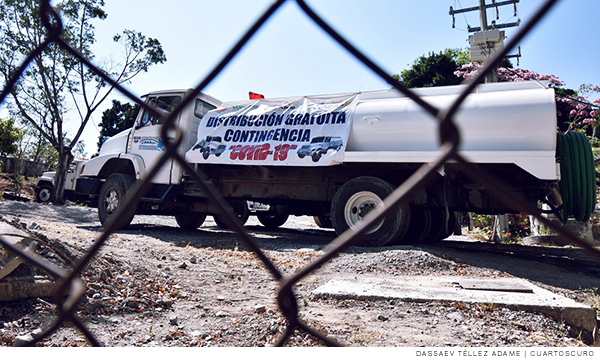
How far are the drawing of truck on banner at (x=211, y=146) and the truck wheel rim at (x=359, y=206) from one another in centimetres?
237

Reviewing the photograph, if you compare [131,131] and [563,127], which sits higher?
[563,127]

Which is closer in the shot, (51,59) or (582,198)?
(582,198)

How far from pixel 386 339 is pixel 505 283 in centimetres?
186

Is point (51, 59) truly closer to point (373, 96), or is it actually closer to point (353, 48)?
point (373, 96)

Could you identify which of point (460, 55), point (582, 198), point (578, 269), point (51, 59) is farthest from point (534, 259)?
point (460, 55)

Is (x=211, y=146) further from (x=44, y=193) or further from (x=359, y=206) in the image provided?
(x=44, y=193)

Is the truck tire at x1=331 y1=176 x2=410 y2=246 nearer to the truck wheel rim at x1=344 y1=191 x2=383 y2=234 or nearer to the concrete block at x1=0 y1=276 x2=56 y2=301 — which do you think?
the truck wheel rim at x1=344 y1=191 x2=383 y2=234

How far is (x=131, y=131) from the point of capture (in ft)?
26.5

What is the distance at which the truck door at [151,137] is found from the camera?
7.65 meters

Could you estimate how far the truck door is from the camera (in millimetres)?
7648

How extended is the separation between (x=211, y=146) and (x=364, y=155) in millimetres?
2738

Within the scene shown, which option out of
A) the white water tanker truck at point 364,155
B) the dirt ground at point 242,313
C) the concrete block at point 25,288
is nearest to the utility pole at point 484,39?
the white water tanker truck at point 364,155

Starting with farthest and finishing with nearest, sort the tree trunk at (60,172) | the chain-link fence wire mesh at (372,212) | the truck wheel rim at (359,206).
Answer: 1. the tree trunk at (60,172)
2. the truck wheel rim at (359,206)
3. the chain-link fence wire mesh at (372,212)

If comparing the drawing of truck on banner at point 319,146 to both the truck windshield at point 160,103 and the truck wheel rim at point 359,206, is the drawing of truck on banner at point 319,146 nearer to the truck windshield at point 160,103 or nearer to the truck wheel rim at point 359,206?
the truck wheel rim at point 359,206
